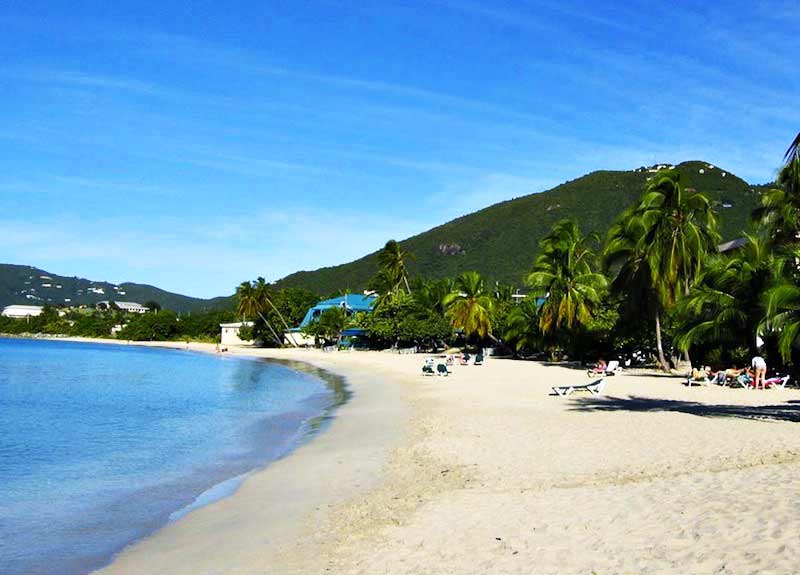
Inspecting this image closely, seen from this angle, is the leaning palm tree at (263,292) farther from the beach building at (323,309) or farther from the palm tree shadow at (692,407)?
the palm tree shadow at (692,407)

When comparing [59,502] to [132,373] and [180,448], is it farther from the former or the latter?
[132,373]

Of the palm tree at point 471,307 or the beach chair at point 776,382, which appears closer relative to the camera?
the beach chair at point 776,382

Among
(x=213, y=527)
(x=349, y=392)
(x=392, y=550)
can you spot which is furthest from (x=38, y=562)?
(x=349, y=392)

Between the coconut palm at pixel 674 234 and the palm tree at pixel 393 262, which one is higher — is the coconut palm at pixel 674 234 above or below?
below

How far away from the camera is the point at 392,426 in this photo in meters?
17.3

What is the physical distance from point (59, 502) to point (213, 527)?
342 centimetres

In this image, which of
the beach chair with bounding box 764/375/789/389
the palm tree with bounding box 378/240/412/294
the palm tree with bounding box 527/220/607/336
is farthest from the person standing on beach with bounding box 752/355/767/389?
the palm tree with bounding box 378/240/412/294

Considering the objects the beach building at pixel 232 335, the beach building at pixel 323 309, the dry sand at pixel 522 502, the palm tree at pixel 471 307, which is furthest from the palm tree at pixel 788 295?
the beach building at pixel 232 335

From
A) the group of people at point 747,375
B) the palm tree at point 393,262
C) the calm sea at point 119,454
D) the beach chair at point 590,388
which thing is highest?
the palm tree at point 393,262

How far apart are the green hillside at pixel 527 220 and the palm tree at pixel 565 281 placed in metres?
55.5

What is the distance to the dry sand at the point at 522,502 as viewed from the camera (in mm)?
6145

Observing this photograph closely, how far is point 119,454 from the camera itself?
15102mm

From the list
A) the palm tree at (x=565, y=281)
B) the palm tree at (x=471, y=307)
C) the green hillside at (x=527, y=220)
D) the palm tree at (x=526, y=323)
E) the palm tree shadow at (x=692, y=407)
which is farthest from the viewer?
the green hillside at (x=527, y=220)

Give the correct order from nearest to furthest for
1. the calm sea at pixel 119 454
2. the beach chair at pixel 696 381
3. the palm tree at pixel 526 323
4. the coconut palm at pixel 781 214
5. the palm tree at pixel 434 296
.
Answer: the calm sea at pixel 119 454, the coconut palm at pixel 781 214, the beach chair at pixel 696 381, the palm tree at pixel 526 323, the palm tree at pixel 434 296
